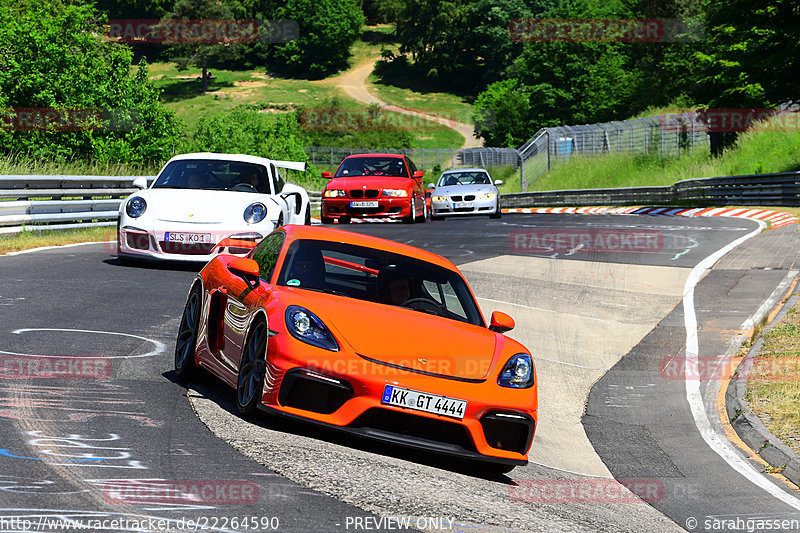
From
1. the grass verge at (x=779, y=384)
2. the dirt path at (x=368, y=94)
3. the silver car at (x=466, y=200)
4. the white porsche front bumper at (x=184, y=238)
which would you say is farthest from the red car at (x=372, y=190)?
the dirt path at (x=368, y=94)

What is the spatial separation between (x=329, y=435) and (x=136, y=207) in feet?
27.3

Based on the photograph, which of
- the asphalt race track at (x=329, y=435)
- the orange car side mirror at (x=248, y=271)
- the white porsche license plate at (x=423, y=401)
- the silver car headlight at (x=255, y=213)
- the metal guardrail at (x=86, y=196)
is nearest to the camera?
the asphalt race track at (x=329, y=435)

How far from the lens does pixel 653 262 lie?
18156 mm

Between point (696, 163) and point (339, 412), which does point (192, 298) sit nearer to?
point (339, 412)

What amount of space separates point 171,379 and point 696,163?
40902 mm


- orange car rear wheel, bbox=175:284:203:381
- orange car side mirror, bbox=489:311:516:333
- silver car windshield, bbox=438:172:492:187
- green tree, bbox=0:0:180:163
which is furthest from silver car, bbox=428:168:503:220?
orange car side mirror, bbox=489:311:516:333

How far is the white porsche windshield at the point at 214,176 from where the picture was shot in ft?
48.5

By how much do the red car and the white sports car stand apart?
341 inches

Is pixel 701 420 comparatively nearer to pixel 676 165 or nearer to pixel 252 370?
pixel 252 370

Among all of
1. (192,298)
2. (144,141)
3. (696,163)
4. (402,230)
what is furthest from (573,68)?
(192,298)

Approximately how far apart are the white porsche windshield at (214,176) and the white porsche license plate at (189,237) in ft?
3.42

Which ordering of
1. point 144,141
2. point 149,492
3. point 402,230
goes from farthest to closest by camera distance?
→ point 144,141
point 402,230
point 149,492

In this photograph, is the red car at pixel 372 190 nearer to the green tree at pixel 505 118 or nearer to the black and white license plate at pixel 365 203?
the black and white license plate at pixel 365 203

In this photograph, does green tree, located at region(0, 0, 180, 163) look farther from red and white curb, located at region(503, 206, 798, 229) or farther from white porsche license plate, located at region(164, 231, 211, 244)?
white porsche license plate, located at region(164, 231, 211, 244)
